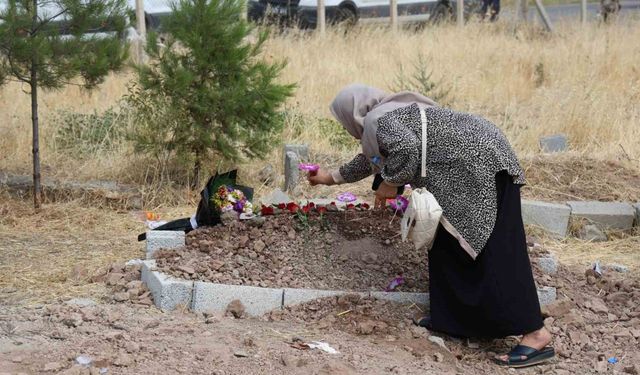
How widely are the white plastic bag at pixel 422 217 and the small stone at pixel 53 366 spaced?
1.65m

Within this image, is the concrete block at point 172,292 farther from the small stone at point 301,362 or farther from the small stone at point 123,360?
the small stone at point 301,362

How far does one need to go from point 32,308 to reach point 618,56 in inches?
380

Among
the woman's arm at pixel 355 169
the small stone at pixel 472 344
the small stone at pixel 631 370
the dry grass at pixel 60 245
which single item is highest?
the woman's arm at pixel 355 169

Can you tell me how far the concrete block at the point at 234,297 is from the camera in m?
4.83

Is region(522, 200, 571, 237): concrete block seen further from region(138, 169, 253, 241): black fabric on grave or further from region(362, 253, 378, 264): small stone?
region(138, 169, 253, 241): black fabric on grave

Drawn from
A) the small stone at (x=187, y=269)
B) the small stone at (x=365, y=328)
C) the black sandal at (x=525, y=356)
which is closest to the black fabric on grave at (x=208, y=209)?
the small stone at (x=187, y=269)

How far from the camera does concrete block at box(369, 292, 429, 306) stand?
16.5ft

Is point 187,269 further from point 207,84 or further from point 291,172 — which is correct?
point 207,84

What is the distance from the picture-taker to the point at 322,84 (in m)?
11.1

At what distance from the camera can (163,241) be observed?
5.33 meters

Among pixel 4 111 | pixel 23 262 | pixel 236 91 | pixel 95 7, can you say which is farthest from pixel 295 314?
pixel 4 111

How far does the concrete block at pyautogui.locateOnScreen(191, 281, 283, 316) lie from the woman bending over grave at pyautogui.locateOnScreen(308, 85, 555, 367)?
836mm

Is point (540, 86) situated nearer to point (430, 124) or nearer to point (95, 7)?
point (95, 7)

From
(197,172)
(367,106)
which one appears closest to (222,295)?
(367,106)
